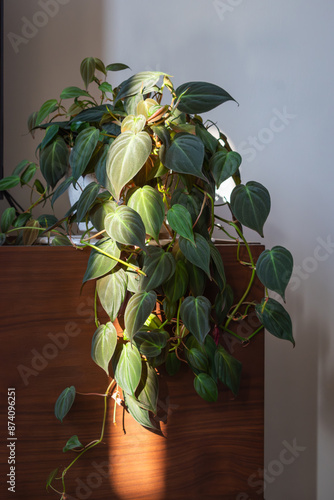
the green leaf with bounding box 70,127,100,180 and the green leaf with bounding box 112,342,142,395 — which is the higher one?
the green leaf with bounding box 70,127,100,180

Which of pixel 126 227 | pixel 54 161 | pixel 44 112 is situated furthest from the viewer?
pixel 44 112

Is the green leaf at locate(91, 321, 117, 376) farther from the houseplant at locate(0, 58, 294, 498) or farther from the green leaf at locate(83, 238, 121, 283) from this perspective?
the green leaf at locate(83, 238, 121, 283)

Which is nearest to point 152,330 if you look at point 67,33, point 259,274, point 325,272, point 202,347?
point 202,347

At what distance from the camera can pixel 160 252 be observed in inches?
34.2

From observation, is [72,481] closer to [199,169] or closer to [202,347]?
[202,347]

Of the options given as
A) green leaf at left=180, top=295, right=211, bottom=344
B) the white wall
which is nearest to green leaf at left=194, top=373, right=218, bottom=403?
green leaf at left=180, top=295, right=211, bottom=344

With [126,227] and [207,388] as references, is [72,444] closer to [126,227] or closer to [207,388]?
[207,388]

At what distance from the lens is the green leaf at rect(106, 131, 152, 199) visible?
82cm

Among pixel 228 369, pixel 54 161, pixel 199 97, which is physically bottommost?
pixel 228 369

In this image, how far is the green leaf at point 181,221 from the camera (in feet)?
2.75

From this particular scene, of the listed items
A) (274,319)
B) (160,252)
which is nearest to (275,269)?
(274,319)

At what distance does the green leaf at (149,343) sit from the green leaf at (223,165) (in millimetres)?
297

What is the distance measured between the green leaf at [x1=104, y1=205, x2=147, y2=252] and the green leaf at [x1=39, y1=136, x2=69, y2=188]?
24 cm

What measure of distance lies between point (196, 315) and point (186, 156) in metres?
0.28
